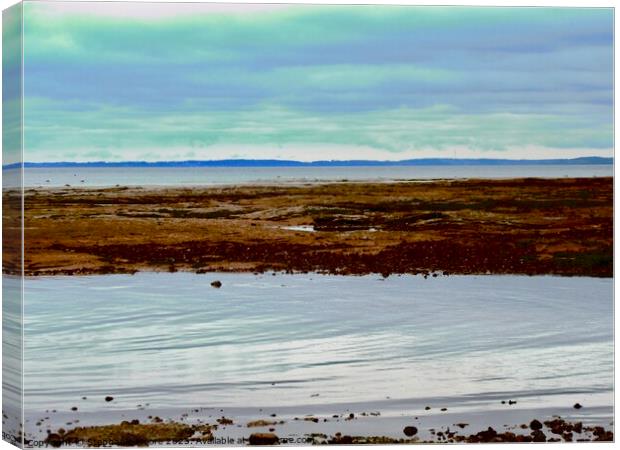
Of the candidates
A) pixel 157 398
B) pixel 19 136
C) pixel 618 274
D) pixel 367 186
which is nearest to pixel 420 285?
pixel 367 186

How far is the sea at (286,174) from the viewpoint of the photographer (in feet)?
57.0

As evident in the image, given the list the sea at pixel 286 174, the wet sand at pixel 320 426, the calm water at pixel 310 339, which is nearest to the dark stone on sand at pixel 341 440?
the wet sand at pixel 320 426

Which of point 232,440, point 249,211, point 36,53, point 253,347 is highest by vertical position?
point 36,53

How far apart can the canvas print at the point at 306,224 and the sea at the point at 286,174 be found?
3 centimetres

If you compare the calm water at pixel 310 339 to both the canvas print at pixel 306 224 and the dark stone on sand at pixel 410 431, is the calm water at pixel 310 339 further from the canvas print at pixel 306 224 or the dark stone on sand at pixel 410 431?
the dark stone on sand at pixel 410 431

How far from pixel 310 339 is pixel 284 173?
2.23 m

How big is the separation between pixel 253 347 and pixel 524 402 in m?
3.55

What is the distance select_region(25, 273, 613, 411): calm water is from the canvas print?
0.10ft

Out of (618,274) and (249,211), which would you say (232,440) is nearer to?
(249,211)

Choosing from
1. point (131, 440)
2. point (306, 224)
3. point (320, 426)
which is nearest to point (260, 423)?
point (320, 426)

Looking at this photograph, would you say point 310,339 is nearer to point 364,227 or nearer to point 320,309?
point 320,309

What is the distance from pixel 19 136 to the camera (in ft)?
54.5

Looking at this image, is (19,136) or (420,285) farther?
(420,285)

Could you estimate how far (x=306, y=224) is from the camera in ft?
60.3
